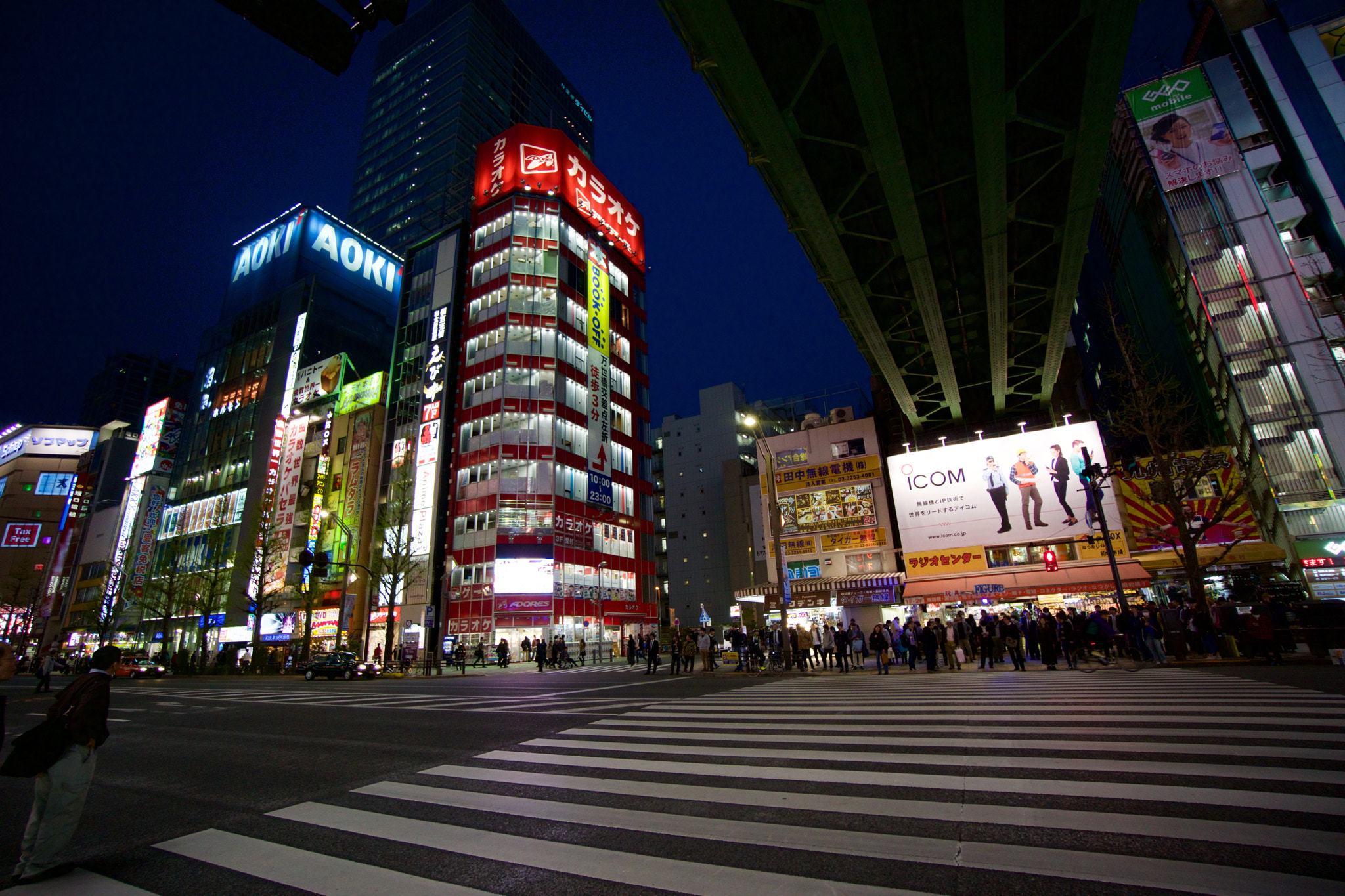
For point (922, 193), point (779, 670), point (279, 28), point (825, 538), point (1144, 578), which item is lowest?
point (779, 670)

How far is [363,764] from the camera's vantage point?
7.05m

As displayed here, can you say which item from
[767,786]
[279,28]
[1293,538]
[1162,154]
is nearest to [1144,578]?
[1293,538]

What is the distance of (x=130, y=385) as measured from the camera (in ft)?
506

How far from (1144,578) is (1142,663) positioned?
459 inches

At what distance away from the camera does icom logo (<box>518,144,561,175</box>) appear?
50625 mm

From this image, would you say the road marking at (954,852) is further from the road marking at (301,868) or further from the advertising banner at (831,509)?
the advertising banner at (831,509)

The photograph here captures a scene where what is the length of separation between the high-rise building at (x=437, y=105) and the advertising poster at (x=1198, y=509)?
8202cm

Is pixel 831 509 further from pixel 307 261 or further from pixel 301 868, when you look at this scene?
pixel 307 261

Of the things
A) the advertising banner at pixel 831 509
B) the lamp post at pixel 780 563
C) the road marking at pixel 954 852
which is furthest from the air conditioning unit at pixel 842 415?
the road marking at pixel 954 852

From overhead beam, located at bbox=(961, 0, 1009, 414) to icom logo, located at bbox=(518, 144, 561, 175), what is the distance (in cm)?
4127

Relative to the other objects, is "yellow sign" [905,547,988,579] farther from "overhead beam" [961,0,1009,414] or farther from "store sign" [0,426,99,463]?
"store sign" [0,426,99,463]

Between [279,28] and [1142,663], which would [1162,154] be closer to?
[1142,663]

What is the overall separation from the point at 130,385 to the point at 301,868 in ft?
692

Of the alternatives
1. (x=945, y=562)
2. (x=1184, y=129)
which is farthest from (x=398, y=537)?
(x=1184, y=129)
